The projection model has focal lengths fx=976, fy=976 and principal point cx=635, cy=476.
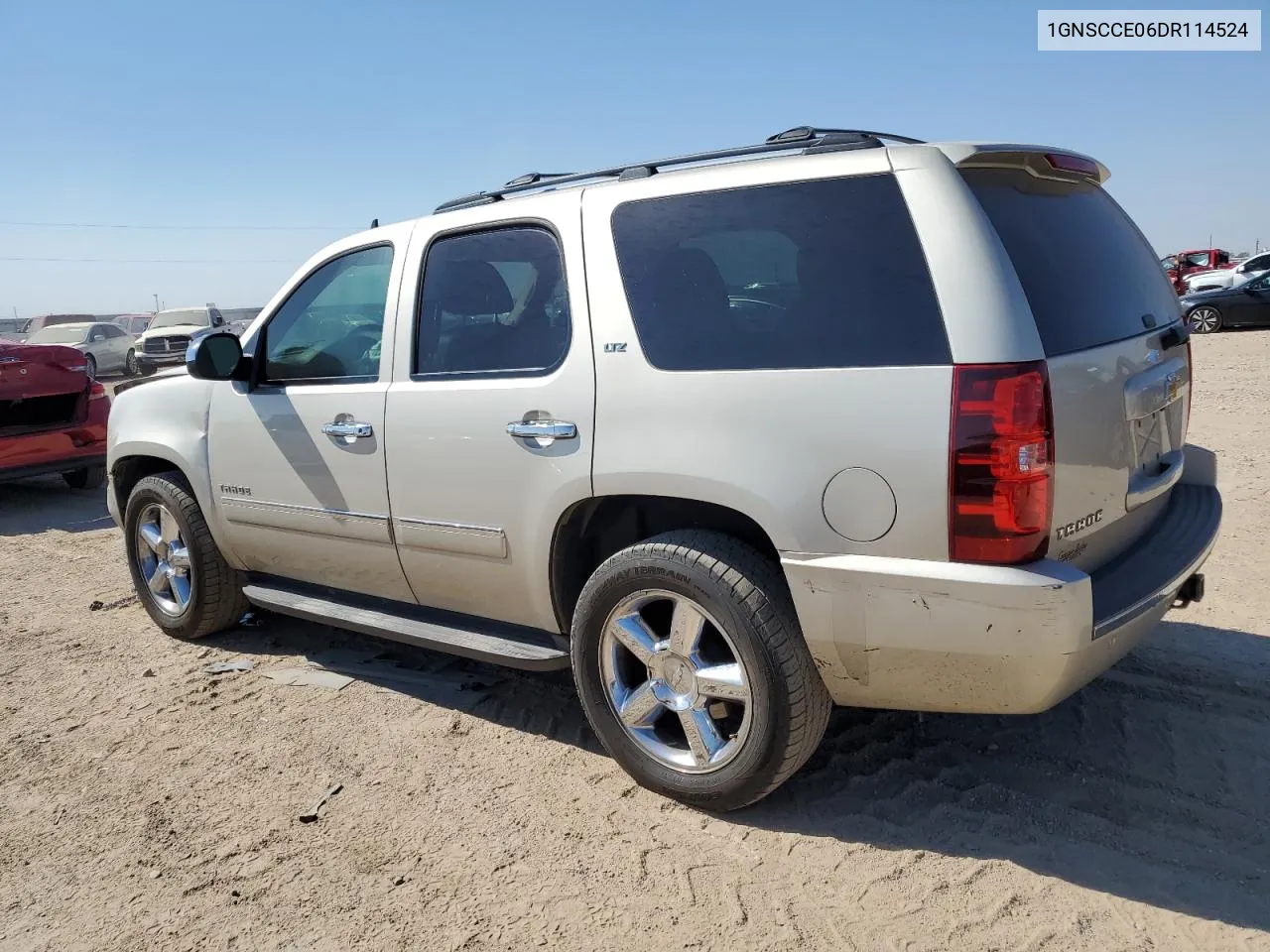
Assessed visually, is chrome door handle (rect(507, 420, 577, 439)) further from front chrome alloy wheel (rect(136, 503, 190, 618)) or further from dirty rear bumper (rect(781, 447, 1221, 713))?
front chrome alloy wheel (rect(136, 503, 190, 618))

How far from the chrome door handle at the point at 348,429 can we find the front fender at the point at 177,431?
37.1 inches

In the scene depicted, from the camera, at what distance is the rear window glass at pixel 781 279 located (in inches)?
103

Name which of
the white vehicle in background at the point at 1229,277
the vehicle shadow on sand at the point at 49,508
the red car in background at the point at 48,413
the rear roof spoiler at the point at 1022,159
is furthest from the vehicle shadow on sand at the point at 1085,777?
the white vehicle in background at the point at 1229,277

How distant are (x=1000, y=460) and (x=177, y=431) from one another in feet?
12.3

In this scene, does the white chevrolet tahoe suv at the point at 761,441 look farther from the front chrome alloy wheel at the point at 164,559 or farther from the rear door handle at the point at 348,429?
the front chrome alloy wheel at the point at 164,559

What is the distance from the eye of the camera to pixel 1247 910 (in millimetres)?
2473

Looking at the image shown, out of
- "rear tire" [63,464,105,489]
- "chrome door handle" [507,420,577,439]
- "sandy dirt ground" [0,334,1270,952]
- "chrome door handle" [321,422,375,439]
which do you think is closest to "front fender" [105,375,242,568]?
"sandy dirt ground" [0,334,1270,952]

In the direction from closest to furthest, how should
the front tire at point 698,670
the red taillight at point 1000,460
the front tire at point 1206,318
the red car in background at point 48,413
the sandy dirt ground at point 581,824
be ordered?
1. the red taillight at point 1000,460
2. the sandy dirt ground at point 581,824
3. the front tire at point 698,670
4. the red car in background at point 48,413
5. the front tire at point 1206,318

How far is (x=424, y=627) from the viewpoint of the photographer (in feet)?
12.3

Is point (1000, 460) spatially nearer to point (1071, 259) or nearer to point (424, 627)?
point (1071, 259)

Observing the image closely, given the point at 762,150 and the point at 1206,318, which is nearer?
the point at 762,150

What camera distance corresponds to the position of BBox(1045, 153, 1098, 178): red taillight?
286 centimetres

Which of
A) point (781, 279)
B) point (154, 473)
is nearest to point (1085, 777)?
point (781, 279)

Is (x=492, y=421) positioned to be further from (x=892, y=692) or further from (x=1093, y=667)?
(x=1093, y=667)
